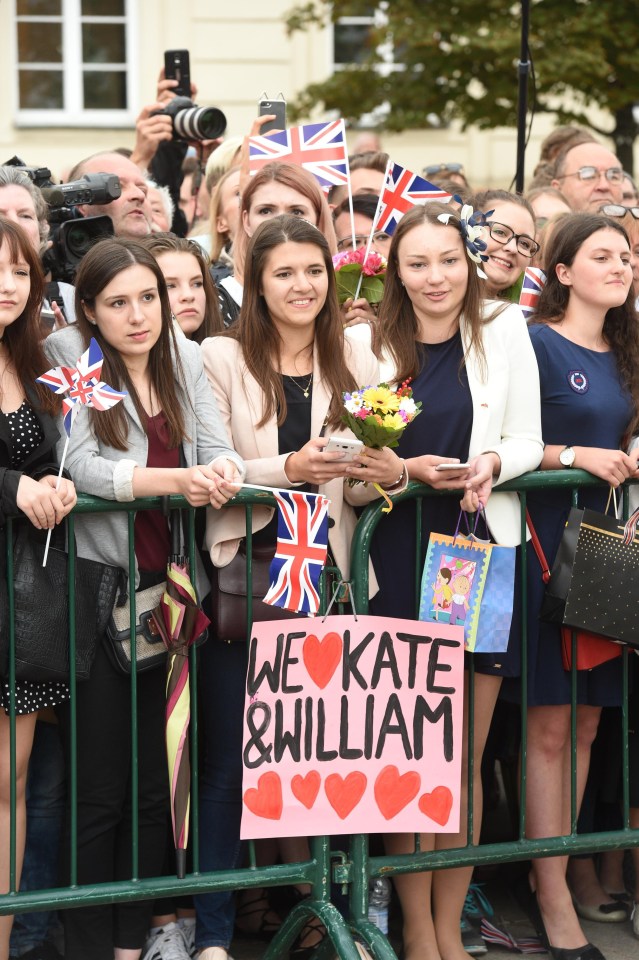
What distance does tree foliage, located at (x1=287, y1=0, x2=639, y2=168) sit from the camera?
1179 centimetres

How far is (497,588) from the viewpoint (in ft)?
13.4

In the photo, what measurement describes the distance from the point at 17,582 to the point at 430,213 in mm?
1655

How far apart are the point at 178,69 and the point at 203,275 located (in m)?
2.48

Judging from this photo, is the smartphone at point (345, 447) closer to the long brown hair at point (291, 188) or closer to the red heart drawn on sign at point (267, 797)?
the red heart drawn on sign at point (267, 797)

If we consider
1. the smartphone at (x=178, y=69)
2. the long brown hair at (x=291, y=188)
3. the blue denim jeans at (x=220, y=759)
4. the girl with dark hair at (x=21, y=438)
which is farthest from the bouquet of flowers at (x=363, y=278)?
the smartphone at (x=178, y=69)

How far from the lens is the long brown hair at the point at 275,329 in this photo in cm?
411

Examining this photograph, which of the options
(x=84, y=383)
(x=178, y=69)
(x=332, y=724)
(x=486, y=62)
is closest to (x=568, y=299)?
(x=332, y=724)

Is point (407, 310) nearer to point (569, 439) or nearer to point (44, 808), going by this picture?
point (569, 439)

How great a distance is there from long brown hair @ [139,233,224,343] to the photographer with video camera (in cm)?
168

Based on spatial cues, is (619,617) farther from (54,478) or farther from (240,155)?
(240,155)

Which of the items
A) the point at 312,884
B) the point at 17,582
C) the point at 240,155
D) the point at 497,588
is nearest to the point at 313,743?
the point at 312,884

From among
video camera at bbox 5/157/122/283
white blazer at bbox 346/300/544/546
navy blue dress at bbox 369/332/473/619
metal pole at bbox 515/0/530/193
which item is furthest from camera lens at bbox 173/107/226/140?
navy blue dress at bbox 369/332/473/619

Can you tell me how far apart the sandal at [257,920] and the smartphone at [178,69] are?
13.0 ft

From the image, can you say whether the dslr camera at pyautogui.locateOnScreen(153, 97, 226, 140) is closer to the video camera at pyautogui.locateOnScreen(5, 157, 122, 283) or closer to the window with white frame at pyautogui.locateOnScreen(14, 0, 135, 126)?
the video camera at pyautogui.locateOnScreen(5, 157, 122, 283)
